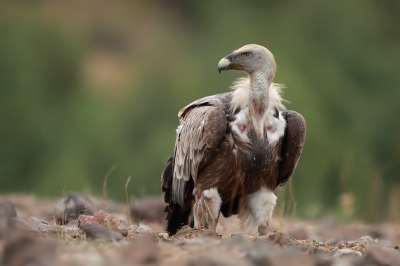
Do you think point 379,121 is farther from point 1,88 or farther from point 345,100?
point 1,88

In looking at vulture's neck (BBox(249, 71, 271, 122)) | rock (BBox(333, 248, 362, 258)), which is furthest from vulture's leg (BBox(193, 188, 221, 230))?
rock (BBox(333, 248, 362, 258))

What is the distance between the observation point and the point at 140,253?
4.08 meters

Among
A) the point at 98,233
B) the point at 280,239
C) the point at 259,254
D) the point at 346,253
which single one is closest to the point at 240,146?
the point at 280,239

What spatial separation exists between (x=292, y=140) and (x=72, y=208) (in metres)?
2.27

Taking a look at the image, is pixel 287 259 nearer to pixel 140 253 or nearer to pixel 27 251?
pixel 140 253

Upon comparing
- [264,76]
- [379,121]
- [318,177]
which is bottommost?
[318,177]

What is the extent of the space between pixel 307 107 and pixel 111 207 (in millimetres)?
8434

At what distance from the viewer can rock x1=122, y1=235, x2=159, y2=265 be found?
404 cm

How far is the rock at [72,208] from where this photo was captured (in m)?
7.09

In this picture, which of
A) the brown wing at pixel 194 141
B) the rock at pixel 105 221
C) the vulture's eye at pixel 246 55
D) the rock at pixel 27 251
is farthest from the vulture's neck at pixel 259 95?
the rock at pixel 27 251

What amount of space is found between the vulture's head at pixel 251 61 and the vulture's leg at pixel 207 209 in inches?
46.8

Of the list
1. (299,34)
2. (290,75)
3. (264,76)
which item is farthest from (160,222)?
(299,34)

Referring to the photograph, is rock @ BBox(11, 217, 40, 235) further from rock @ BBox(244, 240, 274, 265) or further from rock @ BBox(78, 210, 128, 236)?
rock @ BBox(244, 240, 274, 265)

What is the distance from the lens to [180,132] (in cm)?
737
